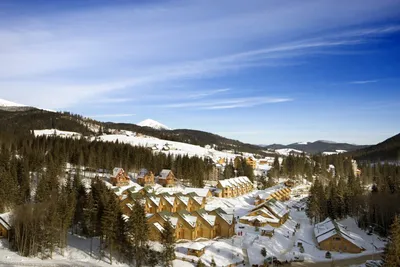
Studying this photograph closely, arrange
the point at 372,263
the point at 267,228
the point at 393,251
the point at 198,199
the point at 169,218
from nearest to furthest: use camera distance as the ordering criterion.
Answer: the point at 393,251
the point at 372,263
the point at 169,218
the point at 267,228
the point at 198,199

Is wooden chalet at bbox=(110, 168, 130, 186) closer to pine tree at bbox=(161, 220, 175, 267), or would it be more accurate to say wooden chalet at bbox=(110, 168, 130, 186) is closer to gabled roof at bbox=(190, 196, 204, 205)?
gabled roof at bbox=(190, 196, 204, 205)

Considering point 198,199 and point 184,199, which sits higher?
point 184,199

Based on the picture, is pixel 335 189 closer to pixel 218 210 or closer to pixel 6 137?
pixel 218 210

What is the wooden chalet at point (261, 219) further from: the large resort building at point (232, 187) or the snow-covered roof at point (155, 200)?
the large resort building at point (232, 187)

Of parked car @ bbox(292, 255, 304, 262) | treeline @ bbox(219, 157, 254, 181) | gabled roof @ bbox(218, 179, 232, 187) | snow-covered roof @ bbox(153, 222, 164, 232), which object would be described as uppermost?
treeline @ bbox(219, 157, 254, 181)

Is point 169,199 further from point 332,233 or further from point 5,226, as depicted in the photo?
point 332,233

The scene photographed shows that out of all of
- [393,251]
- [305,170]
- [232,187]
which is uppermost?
[305,170]

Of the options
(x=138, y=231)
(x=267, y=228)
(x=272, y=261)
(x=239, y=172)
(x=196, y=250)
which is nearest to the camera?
(x=138, y=231)

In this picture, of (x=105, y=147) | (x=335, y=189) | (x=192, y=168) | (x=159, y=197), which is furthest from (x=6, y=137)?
(x=335, y=189)

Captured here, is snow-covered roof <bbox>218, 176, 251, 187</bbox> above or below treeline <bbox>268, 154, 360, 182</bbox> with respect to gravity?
below

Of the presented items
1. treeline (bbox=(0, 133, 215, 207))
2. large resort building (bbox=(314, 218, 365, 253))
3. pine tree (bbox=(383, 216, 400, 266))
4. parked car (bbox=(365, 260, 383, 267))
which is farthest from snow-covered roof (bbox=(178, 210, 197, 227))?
treeline (bbox=(0, 133, 215, 207))

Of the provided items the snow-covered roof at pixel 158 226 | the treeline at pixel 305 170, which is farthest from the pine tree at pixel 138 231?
the treeline at pixel 305 170

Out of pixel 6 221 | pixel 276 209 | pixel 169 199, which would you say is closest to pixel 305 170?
pixel 276 209

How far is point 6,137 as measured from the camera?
11400 cm
